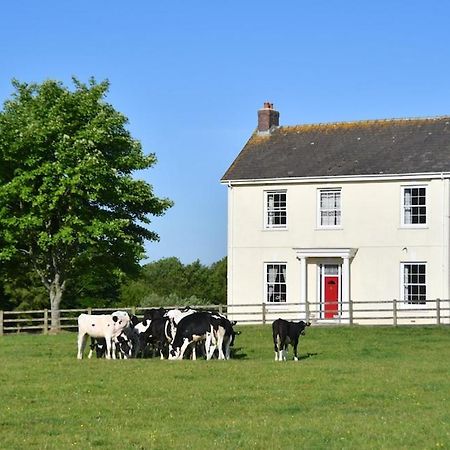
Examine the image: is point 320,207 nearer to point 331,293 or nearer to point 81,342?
point 331,293

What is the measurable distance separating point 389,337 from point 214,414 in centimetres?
2091

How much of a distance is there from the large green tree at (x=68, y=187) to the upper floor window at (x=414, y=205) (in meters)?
11.0

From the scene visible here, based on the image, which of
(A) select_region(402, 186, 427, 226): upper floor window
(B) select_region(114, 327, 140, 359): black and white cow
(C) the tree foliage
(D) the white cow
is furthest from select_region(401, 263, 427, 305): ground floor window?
(C) the tree foliage

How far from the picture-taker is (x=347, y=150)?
4900 centimetres

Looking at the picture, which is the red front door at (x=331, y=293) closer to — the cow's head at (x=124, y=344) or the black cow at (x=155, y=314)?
the black cow at (x=155, y=314)

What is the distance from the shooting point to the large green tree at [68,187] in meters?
46.1

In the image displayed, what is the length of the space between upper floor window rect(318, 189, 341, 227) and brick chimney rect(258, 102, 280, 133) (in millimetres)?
5602

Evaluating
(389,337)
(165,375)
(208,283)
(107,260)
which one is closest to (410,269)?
(389,337)

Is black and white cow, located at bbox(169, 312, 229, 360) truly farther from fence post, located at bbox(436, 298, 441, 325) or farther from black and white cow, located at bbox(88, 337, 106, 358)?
fence post, located at bbox(436, 298, 441, 325)

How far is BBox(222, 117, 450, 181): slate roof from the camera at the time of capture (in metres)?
47.1

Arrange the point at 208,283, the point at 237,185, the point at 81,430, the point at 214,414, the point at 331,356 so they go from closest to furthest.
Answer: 1. the point at 81,430
2. the point at 214,414
3. the point at 331,356
4. the point at 237,185
5. the point at 208,283

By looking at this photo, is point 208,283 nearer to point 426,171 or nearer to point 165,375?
point 426,171

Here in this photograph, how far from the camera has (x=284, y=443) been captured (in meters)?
15.9

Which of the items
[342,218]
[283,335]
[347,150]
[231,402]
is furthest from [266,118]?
[231,402]
